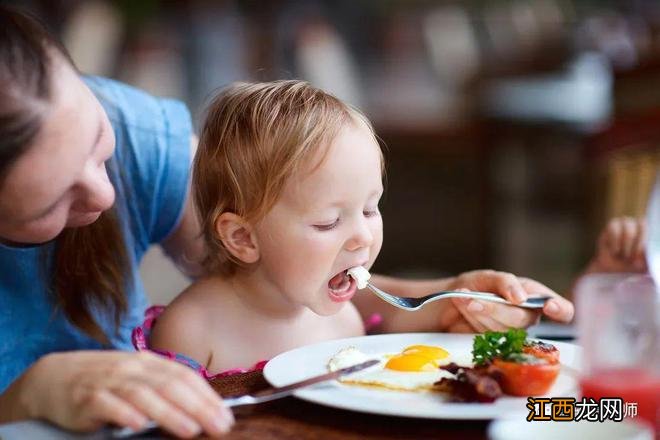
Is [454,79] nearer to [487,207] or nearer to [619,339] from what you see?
[487,207]

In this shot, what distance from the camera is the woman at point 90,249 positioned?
884 mm

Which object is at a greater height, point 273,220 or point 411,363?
point 273,220

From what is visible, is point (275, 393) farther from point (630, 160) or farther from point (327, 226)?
point (630, 160)

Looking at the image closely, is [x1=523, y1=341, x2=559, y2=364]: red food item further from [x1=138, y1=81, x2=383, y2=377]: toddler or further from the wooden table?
[x1=138, y1=81, x2=383, y2=377]: toddler

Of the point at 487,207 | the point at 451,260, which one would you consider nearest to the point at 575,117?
the point at 487,207

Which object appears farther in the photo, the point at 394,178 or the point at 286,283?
the point at 394,178

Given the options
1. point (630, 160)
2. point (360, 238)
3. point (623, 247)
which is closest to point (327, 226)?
point (360, 238)

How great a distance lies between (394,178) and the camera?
7.07 meters

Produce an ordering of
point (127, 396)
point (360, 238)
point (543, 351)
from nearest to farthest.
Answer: point (127, 396), point (543, 351), point (360, 238)

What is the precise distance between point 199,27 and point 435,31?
2.09m

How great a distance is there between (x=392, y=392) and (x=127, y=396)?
0.31 metres

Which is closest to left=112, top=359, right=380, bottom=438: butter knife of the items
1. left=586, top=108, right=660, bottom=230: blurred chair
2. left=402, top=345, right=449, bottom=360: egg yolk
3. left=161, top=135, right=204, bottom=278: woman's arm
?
left=402, top=345, right=449, bottom=360: egg yolk

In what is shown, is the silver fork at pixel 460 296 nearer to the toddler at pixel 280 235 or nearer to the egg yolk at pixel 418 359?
the toddler at pixel 280 235

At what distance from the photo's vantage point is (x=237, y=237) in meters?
1.34
